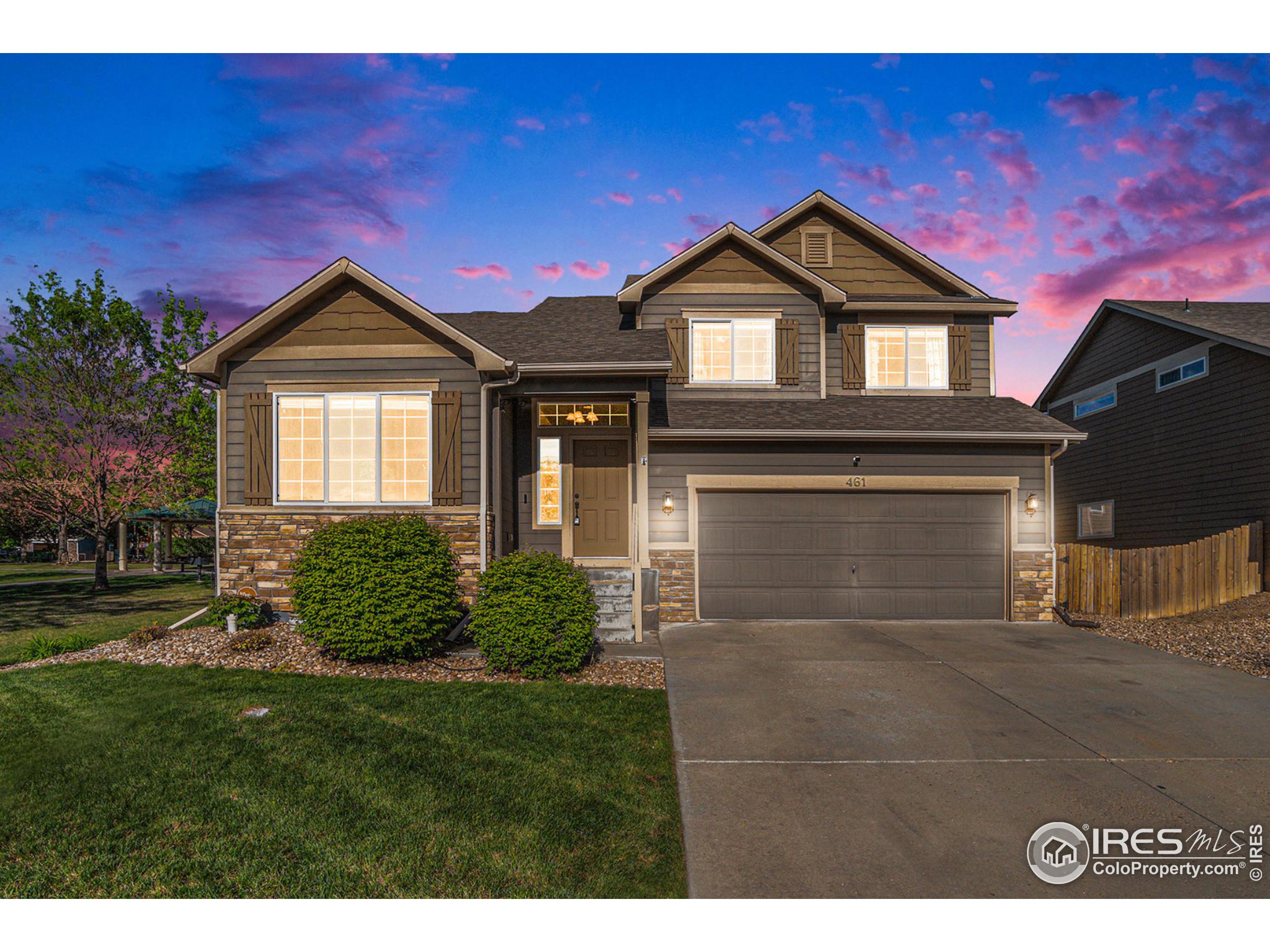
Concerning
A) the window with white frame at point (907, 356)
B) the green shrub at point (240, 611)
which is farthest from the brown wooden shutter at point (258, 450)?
the window with white frame at point (907, 356)

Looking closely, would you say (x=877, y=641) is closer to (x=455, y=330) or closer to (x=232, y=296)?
(x=455, y=330)

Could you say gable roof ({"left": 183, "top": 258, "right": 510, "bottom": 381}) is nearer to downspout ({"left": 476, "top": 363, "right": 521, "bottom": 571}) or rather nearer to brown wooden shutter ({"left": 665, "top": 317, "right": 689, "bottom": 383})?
downspout ({"left": 476, "top": 363, "right": 521, "bottom": 571})

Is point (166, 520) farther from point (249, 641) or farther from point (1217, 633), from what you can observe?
point (1217, 633)

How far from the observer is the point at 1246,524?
546 inches

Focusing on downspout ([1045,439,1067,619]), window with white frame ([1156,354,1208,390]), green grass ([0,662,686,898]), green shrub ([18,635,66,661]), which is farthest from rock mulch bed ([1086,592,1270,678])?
green shrub ([18,635,66,661])

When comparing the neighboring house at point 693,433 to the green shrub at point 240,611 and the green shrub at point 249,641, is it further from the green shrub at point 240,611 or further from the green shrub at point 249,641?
the green shrub at point 249,641

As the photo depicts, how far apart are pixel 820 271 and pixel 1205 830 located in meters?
12.2

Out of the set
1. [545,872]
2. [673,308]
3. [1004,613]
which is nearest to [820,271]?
[673,308]

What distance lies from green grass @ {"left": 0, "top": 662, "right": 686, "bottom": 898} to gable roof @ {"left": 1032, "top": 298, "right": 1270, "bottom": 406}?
607 inches

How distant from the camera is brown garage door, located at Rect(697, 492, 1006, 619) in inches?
473

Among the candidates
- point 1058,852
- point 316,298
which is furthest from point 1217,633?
point 316,298

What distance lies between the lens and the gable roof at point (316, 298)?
10070mm

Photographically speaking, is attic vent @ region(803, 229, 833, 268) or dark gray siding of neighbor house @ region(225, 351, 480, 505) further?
attic vent @ region(803, 229, 833, 268)

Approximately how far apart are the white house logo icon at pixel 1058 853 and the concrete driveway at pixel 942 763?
0.19 feet
